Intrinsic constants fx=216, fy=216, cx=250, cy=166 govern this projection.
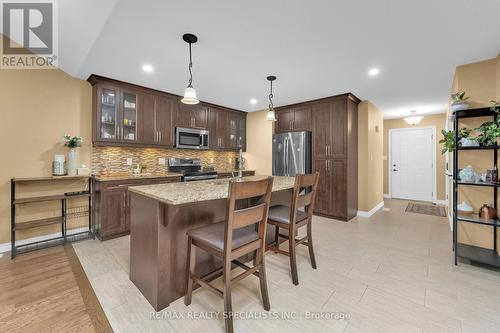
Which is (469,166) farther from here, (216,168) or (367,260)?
(216,168)

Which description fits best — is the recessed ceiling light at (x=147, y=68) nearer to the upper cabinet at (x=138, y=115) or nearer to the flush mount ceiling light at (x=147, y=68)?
the flush mount ceiling light at (x=147, y=68)

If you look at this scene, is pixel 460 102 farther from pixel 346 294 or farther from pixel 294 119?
pixel 294 119

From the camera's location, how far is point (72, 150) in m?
3.16

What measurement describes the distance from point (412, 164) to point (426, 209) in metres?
1.51

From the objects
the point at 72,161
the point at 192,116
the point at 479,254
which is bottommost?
the point at 479,254

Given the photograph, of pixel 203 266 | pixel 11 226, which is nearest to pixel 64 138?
pixel 11 226

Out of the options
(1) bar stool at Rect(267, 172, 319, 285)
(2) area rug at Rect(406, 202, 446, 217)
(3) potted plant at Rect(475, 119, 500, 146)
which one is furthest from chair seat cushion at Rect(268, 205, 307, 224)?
(2) area rug at Rect(406, 202, 446, 217)

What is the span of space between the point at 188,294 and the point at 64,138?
2917mm

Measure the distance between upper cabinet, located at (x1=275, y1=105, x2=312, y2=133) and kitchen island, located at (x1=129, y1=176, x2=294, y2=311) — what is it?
10.9 feet

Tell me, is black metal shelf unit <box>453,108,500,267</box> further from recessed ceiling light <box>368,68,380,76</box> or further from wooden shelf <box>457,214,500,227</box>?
recessed ceiling light <box>368,68,380,76</box>

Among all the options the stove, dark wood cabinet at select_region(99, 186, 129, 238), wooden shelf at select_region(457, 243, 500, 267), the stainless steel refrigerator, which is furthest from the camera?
the stainless steel refrigerator

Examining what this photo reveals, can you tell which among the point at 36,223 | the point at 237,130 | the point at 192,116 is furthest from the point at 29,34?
the point at 237,130

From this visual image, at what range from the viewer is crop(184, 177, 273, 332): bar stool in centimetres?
145

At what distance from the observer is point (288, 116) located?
4977 mm
